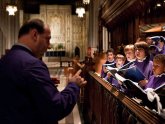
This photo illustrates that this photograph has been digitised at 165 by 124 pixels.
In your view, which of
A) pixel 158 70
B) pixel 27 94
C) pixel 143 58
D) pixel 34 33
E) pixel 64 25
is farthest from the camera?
pixel 64 25

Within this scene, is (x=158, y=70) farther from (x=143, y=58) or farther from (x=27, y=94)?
(x=27, y=94)

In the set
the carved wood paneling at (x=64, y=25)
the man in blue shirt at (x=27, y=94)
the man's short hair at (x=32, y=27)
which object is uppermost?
the carved wood paneling at (x=64, y=25)

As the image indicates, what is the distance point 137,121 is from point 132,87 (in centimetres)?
32

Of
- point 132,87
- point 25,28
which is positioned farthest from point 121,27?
point 25,28

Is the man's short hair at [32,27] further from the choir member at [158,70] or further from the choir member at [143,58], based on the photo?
the choir member at [143,58]

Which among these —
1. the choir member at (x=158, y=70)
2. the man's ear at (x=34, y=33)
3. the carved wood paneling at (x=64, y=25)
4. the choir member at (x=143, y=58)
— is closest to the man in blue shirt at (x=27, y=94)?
the man's ear at (x=34, y=33)

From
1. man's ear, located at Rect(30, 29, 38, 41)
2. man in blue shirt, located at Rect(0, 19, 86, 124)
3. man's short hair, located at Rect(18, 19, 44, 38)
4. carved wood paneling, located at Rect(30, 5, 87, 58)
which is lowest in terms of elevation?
man in blue shirt, located at Rect(0, 19, 86, 124)

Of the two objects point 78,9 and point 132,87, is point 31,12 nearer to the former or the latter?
point 78,9

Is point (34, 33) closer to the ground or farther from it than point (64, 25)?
closer to the ground

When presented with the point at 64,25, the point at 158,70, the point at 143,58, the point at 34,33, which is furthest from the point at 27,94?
the point at 64,25

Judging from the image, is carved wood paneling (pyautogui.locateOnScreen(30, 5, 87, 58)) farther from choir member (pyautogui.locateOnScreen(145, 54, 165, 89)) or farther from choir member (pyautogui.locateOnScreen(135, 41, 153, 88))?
choir member (pyautogui.locateOnScreen(145, 54, 165, 89))

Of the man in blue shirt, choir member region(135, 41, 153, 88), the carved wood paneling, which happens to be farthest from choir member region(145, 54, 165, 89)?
the carved wood paneling

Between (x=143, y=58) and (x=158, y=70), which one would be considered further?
(x=143, y=58)

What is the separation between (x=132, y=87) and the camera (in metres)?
2.78
